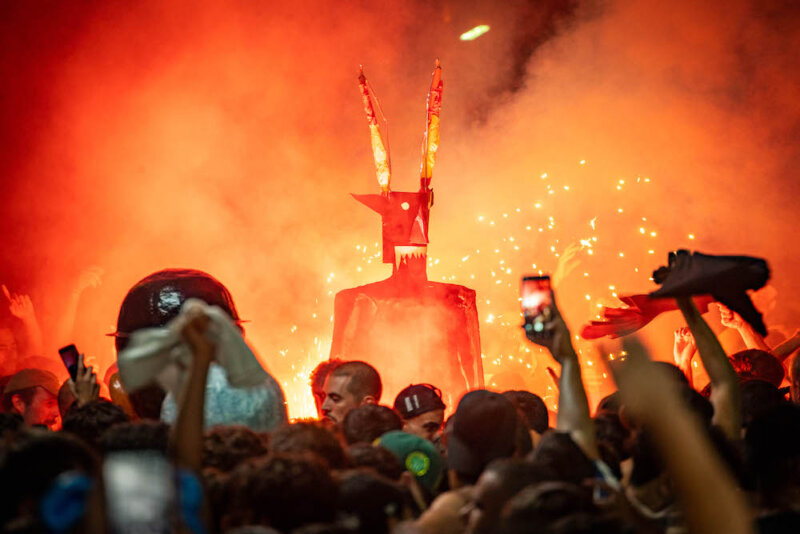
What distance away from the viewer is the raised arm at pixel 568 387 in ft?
9.94

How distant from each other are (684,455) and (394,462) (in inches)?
45.7

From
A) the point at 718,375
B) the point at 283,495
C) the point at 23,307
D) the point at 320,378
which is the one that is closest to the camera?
the point at 283,495

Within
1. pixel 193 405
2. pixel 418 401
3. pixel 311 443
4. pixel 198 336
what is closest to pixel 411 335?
pixel 418 401

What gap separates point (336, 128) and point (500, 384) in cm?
831

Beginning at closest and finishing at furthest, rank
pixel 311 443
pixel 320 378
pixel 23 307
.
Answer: pixel 311 443, pixel 320 378, pixel 23 307

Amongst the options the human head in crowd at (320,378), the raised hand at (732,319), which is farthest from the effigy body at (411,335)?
the raised hand at (732,319)

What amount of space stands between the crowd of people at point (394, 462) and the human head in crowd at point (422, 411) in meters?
0.64

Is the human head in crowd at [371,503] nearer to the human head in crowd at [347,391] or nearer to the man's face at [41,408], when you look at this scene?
the human head in crowd at [347,391]

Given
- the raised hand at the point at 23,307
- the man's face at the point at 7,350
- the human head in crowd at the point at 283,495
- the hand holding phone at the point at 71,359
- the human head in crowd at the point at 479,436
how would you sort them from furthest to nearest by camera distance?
the man's face at the point at 7,350
the raised hand at the point at 23,307
the hand holding phone at the point at 71,359
the human head in crowd at the point at 479,436
the human head in crowd at the point at 283,495

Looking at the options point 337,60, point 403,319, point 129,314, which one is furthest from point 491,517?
point 337,60

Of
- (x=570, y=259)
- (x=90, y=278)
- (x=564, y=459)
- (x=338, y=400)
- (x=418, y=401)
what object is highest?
(x=570, y=259)

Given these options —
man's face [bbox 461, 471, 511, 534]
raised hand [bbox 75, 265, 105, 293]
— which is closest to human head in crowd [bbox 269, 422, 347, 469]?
man's face [bbox 461, 471, 511, 534]

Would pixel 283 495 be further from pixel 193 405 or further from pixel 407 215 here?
pixel 407 215

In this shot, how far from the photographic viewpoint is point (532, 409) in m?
4.27
